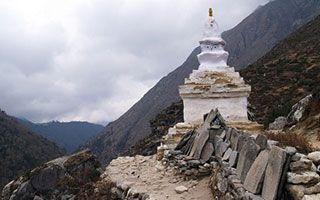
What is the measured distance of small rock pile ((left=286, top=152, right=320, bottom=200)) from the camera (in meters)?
6.80

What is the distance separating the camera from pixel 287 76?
54.2m

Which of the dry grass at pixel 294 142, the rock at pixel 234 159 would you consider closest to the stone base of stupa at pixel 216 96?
the rock at pixel 234 159

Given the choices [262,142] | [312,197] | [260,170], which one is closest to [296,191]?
[312,197]

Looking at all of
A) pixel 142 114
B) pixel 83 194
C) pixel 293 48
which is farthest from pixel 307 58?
pixel 142 114

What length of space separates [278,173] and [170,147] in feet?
27.3

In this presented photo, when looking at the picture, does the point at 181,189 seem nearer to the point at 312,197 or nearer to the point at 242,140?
the point at 242,140

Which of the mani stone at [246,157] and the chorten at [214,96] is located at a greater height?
the chorten at [214,96]

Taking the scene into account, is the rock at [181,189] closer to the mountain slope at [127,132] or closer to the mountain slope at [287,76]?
the mountain slope at [287,76]

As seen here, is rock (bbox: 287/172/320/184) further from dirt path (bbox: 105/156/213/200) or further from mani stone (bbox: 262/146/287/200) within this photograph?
dirt path (bbox: 105/156/213/200)

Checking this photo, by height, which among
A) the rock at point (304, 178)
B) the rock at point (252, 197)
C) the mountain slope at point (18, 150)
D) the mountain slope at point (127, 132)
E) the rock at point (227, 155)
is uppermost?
the mountain slope at point (127, 132)

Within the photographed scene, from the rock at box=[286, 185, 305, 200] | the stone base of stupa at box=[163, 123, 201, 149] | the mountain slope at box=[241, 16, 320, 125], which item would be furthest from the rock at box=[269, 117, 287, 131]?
the rock at box=[286, 185, 305, 200]

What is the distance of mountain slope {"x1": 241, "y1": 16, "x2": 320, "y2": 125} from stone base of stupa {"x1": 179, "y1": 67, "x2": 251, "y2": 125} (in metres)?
12.8

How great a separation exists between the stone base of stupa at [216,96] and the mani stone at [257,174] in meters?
8.34

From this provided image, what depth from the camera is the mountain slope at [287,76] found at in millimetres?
41675
